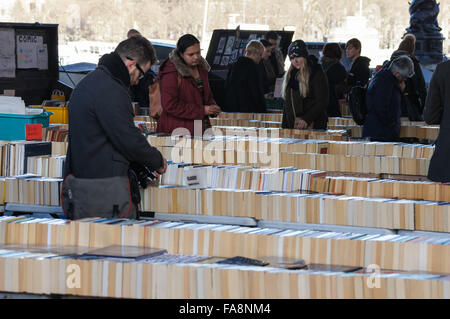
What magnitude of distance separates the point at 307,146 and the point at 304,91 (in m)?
1.18

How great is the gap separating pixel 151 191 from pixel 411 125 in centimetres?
443

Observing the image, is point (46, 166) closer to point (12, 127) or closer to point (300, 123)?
point (12, 127)

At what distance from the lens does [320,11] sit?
137ft

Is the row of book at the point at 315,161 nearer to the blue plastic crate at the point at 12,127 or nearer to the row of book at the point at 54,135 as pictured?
the row of book at the point at 54,135

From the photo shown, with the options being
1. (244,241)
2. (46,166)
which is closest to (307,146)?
(46,166)

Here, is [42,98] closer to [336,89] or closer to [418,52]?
[336,89]

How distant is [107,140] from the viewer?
173 inches

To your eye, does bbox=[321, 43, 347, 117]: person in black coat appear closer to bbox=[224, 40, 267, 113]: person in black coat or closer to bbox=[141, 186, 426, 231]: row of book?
bbox=[224, 40, 267, 113]: person in black coat

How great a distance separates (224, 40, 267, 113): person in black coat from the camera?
9.38 meters

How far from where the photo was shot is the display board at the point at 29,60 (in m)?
10.8

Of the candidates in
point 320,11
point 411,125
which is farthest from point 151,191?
point 320,11

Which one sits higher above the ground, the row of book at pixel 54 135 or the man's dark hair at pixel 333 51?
the man's dark hair at pixel 333 51

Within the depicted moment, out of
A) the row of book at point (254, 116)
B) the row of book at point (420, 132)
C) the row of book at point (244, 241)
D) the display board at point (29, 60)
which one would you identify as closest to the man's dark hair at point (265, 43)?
the row of book at point (254, 116)

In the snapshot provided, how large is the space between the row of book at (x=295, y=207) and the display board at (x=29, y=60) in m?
6.07
